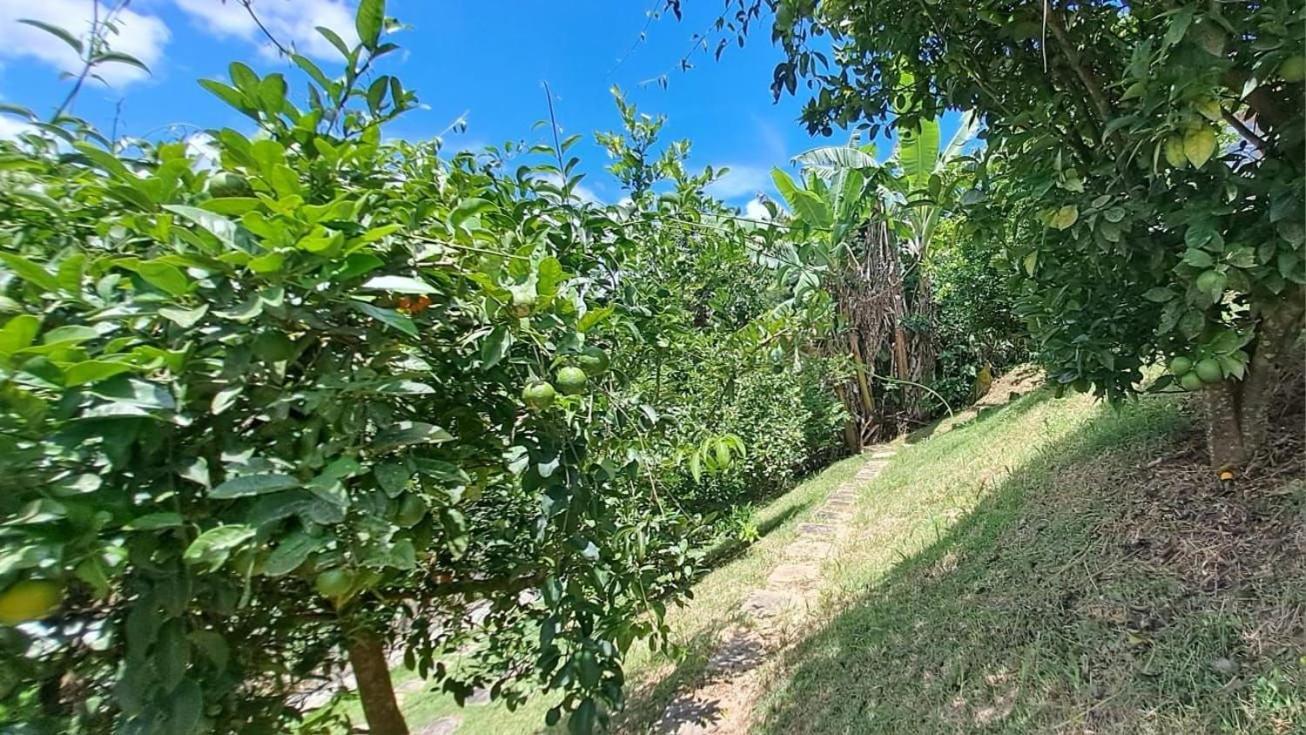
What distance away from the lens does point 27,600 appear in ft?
2.31

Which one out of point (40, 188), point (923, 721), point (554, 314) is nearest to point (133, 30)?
point (40, 188)

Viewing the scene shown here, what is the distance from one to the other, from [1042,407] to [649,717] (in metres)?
4.81

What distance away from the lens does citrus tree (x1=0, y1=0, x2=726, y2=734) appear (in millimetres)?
731

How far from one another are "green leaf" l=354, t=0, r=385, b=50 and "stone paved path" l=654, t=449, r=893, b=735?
2720 millimetres

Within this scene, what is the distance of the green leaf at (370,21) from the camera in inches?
42.2

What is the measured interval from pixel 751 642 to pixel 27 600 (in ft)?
10.9

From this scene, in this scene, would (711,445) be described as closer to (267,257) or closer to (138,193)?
(267,257)

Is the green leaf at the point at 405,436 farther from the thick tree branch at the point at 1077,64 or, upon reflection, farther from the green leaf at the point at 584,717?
the thick tree branch at the point at 1077,64

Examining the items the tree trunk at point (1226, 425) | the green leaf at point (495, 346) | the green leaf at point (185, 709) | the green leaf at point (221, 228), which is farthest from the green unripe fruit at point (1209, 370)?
the green leaf at point (185, 709)

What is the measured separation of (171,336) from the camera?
796mm

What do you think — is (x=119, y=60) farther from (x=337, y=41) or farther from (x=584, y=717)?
(x=584, y=717)

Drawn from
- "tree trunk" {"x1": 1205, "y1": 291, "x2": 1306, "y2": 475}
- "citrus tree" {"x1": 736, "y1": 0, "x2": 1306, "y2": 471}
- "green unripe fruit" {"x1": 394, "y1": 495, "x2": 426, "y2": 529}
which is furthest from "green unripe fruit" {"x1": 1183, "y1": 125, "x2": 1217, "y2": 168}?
"green unripe fruit" {"x1": 394, "y1": 495, "x2": 426, "y2": 529}

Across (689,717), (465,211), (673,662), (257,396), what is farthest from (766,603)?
(257,396)

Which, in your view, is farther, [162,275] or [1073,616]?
[1073,616]
